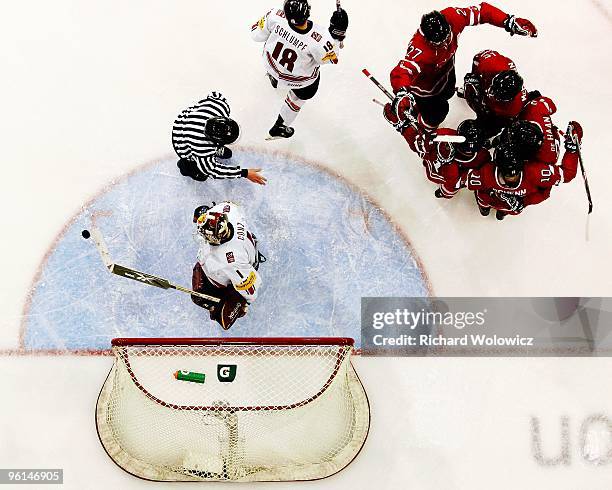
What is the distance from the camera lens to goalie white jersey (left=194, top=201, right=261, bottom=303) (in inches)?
124

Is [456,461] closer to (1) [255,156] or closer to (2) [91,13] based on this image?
(1) [255,156]

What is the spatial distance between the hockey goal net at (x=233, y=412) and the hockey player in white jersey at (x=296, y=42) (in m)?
1.47

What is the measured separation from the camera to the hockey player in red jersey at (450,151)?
10.9 ft

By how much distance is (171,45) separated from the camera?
411 centimetres

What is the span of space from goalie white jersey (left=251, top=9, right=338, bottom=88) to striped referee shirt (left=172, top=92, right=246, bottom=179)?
14.5 inches

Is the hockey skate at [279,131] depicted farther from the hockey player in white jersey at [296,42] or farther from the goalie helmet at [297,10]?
the goalie helmet at [297,10]

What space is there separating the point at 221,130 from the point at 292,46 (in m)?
0.60

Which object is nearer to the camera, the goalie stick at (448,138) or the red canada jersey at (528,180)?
the red canada jersey at (528,180)

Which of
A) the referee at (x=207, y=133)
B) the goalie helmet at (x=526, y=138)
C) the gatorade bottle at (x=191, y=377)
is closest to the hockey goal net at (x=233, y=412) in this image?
the gatorade bottle at (x=191, y=377)

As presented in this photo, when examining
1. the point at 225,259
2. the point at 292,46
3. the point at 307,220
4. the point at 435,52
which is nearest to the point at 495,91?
the point at 435,52

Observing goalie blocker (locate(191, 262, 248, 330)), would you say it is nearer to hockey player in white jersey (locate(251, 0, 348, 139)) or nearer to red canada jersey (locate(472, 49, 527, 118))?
hockey player in white jersey (locate(251, 0, 348, 139))

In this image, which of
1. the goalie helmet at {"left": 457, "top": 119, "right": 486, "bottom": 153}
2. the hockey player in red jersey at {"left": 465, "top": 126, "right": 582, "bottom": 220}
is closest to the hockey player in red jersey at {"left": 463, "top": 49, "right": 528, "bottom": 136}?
the goalie helmet at {"left": 457, "top": 119, "right": 486, "bottom": 153}

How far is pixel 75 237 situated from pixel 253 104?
136 centimetres

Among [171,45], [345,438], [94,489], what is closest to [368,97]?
[171,45]
